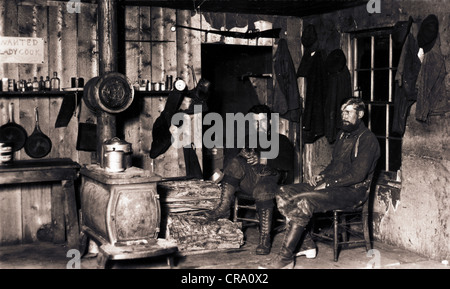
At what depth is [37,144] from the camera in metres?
6.14

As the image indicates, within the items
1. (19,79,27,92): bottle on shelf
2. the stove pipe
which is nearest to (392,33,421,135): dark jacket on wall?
the stove pipe

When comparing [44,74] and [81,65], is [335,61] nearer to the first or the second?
[81,65]

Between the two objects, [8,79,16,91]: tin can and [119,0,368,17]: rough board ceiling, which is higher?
[119,0,368,17]: rough board ceiling

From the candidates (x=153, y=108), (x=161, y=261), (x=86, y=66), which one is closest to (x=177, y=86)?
(x=153, y=108)

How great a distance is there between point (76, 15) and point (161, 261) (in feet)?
9.17

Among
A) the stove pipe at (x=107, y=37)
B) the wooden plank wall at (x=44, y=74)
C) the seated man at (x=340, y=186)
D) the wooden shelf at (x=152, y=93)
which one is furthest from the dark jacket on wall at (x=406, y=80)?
the wooden plank wall at (x=44, y=74)

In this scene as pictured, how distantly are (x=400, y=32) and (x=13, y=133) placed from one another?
405 centimetres

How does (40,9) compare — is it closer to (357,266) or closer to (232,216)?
(232,216)

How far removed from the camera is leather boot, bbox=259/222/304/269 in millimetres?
5141

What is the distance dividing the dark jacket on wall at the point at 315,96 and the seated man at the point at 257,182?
0.97 metres

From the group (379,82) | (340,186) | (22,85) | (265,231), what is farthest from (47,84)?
(379,82)

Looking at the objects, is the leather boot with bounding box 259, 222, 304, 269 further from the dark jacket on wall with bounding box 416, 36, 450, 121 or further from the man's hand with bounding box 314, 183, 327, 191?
the dark jacket on wall with bounding box 416, 36, 450, 121

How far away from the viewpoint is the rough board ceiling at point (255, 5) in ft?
20.8

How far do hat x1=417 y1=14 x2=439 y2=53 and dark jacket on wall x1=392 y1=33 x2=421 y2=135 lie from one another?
12 centimetres
